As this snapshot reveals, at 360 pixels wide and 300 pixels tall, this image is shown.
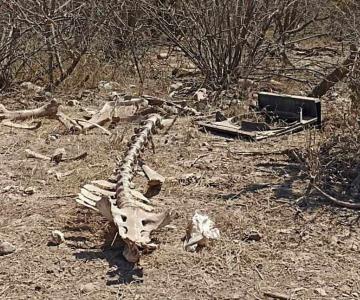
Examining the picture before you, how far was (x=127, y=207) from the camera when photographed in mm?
3711

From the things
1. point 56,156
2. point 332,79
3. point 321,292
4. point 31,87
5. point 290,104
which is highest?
point 332,79

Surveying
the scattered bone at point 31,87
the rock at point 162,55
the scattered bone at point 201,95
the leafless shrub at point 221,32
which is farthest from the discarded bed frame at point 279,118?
the rock at point 162,55

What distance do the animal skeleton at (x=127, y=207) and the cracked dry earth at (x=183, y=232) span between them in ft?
0.34

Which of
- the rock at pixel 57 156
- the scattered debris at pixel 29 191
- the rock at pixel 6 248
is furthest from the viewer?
the rock at pixel 57 156

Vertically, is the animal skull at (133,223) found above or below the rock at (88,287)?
above

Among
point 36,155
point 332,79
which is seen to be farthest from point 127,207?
point 332,79

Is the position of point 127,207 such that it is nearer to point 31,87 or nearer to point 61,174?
Result: point 61,174

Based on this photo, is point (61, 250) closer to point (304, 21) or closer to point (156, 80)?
point (156, 80)

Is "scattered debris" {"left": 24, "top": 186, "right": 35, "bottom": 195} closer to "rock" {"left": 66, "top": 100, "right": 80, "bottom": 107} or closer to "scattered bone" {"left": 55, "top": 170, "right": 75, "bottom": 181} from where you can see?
"scattered bone" {"left": 55, "top": 170, "right": 75, "bottom": 181}

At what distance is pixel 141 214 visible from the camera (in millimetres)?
3639

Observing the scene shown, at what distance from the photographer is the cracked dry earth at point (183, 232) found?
321 cm

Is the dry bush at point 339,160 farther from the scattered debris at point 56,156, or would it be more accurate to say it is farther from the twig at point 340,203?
the scattered debris at point 56,156

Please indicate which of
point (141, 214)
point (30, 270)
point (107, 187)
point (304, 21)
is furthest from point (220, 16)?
point (30, 270)

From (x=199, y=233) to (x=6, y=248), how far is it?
40.5 inches
